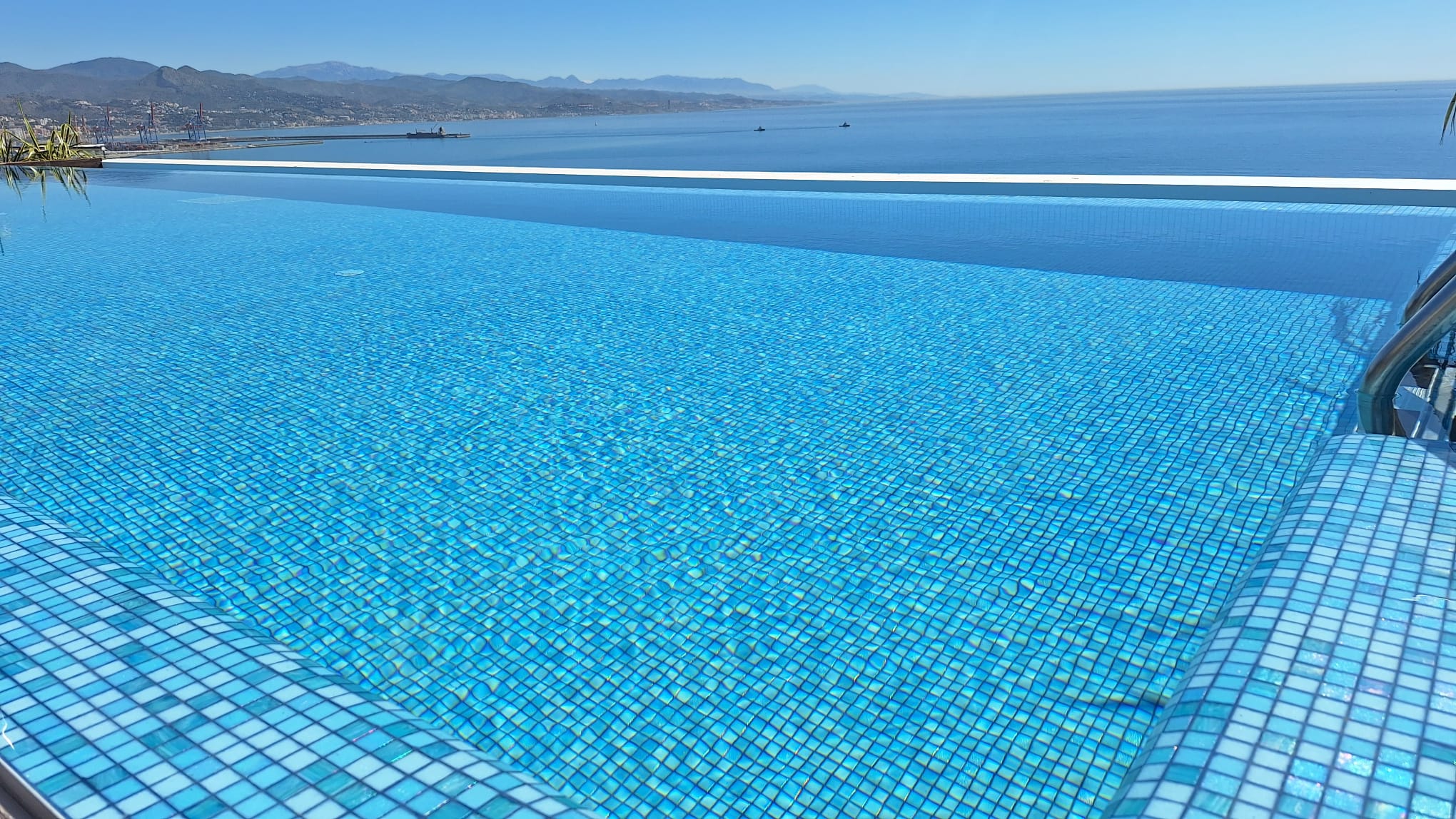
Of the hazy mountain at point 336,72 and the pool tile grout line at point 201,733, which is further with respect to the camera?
the hazy mountain at point 336,72

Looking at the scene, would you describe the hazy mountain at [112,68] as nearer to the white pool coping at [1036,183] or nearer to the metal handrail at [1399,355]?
the white pool coping at [1036,183]

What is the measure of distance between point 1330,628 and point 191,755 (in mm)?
1858

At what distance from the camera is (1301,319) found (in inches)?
171

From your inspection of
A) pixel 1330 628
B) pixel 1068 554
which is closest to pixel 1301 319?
pixel 1068 554

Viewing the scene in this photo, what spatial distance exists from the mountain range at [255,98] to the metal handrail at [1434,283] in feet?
164

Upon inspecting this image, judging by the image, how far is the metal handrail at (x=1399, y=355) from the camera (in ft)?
6.17

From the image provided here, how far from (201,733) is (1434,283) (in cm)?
297

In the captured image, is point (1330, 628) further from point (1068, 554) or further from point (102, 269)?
point (102, 269)

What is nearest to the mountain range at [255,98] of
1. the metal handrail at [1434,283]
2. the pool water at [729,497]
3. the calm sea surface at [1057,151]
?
the calm sea surface at [1057,151]

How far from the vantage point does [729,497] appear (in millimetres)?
2770

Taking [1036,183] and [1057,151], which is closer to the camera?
[1036,183]

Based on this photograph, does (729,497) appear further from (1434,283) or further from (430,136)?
(430,136)

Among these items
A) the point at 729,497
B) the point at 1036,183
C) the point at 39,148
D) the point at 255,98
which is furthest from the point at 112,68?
the point at 729,497

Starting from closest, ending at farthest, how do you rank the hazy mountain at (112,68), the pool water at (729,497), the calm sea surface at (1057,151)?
the pool water at (729,497), the calm sea surface at (1057,151), the hazy mountain at (112,68)
